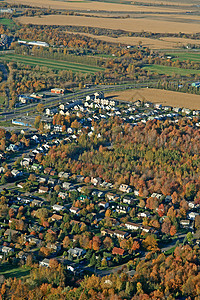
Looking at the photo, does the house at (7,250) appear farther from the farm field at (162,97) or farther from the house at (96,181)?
the farm field at (162,97)

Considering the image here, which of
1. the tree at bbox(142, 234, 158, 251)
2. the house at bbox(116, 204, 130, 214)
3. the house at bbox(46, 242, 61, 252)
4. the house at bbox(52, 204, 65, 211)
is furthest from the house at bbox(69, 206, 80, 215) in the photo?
the tree at bbox(142, 234, 158, 251)

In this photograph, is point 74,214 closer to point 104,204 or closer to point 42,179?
point 104,204

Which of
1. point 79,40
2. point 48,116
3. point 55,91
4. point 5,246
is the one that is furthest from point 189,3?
point 5,246

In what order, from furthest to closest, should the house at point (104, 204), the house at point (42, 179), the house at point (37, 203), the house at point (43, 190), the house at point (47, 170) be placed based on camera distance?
the house at point (47, 170) < the house at point (42, 179) < the house at point (43, 190) < the house at point (104, 204) < the house at point (37, 203)

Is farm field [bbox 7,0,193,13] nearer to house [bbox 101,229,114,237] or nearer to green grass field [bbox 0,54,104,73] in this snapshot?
green grass field [bbox 0,54,104,73]

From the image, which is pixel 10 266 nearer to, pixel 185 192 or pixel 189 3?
→ pixel 185 192

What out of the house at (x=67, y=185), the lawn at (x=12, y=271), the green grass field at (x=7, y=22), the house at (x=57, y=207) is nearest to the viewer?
the lawn at (x=12, y=271)

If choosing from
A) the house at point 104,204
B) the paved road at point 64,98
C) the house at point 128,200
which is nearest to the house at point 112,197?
the house at point 128,200
